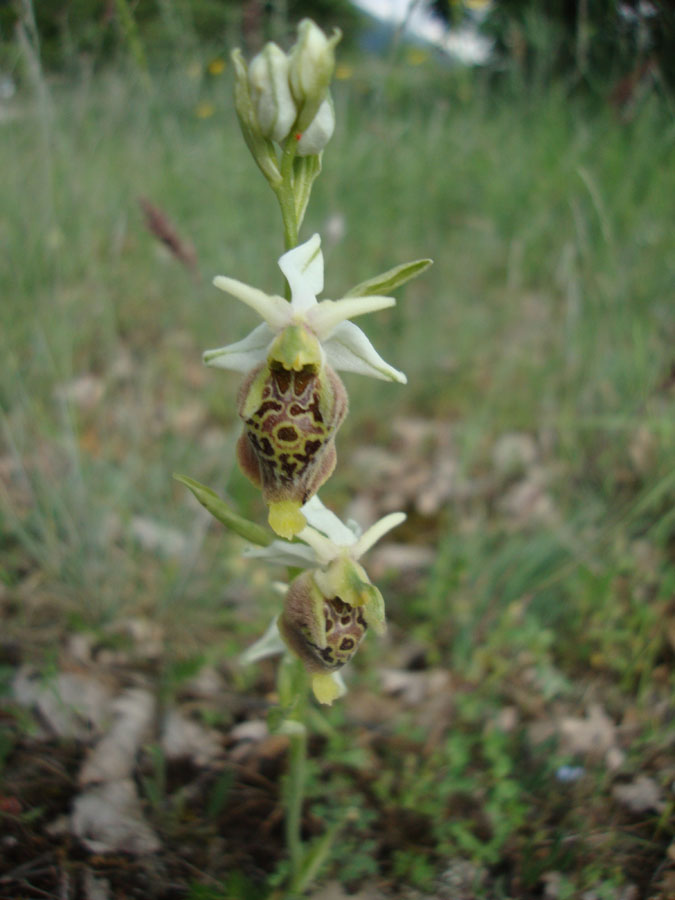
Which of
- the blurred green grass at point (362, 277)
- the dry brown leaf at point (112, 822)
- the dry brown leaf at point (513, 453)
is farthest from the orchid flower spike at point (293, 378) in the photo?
the dry brown leaf at point (513, 453)

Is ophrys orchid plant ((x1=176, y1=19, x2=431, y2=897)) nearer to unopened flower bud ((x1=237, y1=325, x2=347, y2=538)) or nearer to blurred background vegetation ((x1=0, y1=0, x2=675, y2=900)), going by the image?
unopened flower bud ((x1=237, y1=325, x2=347, y2=538))

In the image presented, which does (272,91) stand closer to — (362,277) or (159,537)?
(159,537)

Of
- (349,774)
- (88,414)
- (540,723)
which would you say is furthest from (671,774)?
→ (88,414)

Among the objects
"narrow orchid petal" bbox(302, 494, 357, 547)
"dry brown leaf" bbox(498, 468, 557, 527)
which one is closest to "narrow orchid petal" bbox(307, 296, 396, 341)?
"narrow orchid petal" bbox(302, 494, 357, 547)

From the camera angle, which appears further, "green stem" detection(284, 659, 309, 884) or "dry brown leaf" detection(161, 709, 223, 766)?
"dry brown leaf" detection(161, 709, 223, 766)

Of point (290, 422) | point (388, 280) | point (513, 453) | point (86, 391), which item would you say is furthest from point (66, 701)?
point (513, 453)
